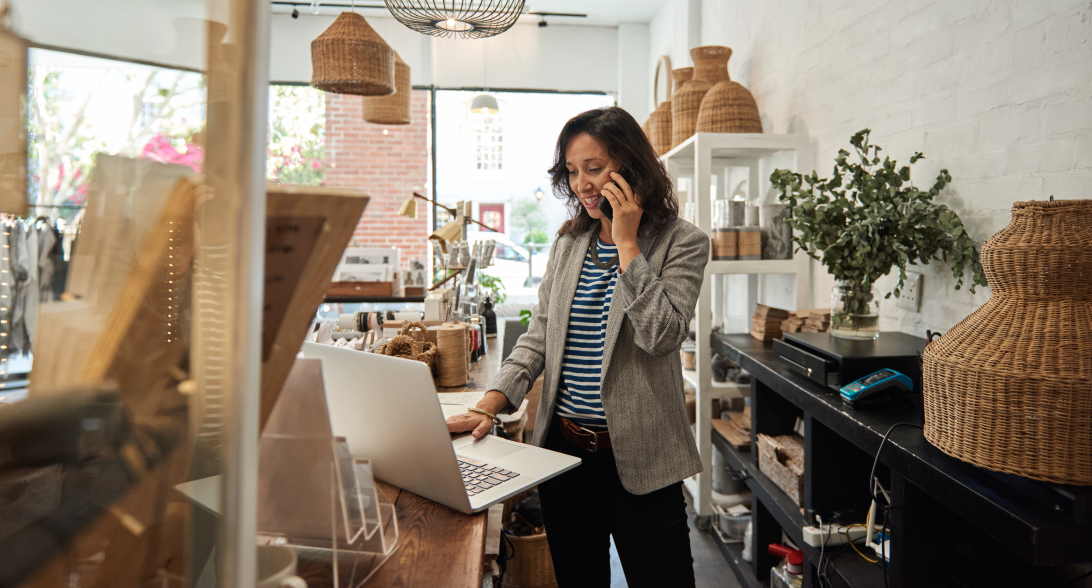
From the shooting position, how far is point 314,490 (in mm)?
479

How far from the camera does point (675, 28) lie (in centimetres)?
461

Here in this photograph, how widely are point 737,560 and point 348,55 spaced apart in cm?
281

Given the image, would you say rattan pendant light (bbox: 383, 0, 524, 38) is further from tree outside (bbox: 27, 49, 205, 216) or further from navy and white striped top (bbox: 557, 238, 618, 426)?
tree outside (bbox: 27, 49, 205, 216)

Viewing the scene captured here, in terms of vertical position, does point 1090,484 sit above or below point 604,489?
above

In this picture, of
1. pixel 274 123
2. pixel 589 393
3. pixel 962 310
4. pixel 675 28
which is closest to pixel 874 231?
pixel 962 310

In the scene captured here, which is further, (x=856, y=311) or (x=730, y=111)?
(x=730, y=111)

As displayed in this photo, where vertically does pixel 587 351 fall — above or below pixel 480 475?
above

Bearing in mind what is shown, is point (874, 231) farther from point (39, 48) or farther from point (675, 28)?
point (675, 28)

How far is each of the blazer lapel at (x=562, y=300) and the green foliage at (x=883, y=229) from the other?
0.71 meters

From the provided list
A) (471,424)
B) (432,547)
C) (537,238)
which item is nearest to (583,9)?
(537,238)

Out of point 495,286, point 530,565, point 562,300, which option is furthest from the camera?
point 495,286

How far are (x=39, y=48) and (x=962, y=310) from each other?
1944mm

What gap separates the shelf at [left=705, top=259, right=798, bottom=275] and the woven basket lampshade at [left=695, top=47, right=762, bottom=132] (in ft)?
1.92

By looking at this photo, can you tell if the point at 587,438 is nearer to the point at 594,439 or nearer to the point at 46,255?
the point at 594,439
